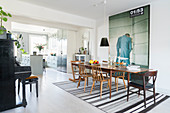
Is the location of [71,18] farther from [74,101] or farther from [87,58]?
[74,101]

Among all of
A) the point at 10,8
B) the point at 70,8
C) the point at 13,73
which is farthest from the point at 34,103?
the point at 70,8

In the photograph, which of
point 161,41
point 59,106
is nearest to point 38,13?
point 59,106

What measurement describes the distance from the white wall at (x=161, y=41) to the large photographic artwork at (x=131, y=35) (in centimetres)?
16

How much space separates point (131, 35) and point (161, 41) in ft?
3.29

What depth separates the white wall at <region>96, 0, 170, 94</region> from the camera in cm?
335

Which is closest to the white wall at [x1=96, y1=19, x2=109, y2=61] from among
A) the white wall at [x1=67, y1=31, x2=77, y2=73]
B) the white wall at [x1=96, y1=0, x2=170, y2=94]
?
the white wall at [x1=67, y1=31, x2=77, y2=73]

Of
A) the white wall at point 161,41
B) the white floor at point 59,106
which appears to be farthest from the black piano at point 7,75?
the white wall at point 161,41

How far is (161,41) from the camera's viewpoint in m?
3.46

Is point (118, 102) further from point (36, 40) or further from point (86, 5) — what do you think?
point (36, 40)

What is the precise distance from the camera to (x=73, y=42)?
6.82m

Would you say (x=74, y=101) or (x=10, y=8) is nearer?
(x=74, y=101)

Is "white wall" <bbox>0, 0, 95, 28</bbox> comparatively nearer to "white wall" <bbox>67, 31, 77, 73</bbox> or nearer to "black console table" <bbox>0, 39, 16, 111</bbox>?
"white wall" <bbox>67, 31, 77, 73</bbox>

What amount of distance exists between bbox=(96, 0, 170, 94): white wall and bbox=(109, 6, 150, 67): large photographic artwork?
0.16 meters

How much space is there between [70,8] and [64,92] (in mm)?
→ 2945
